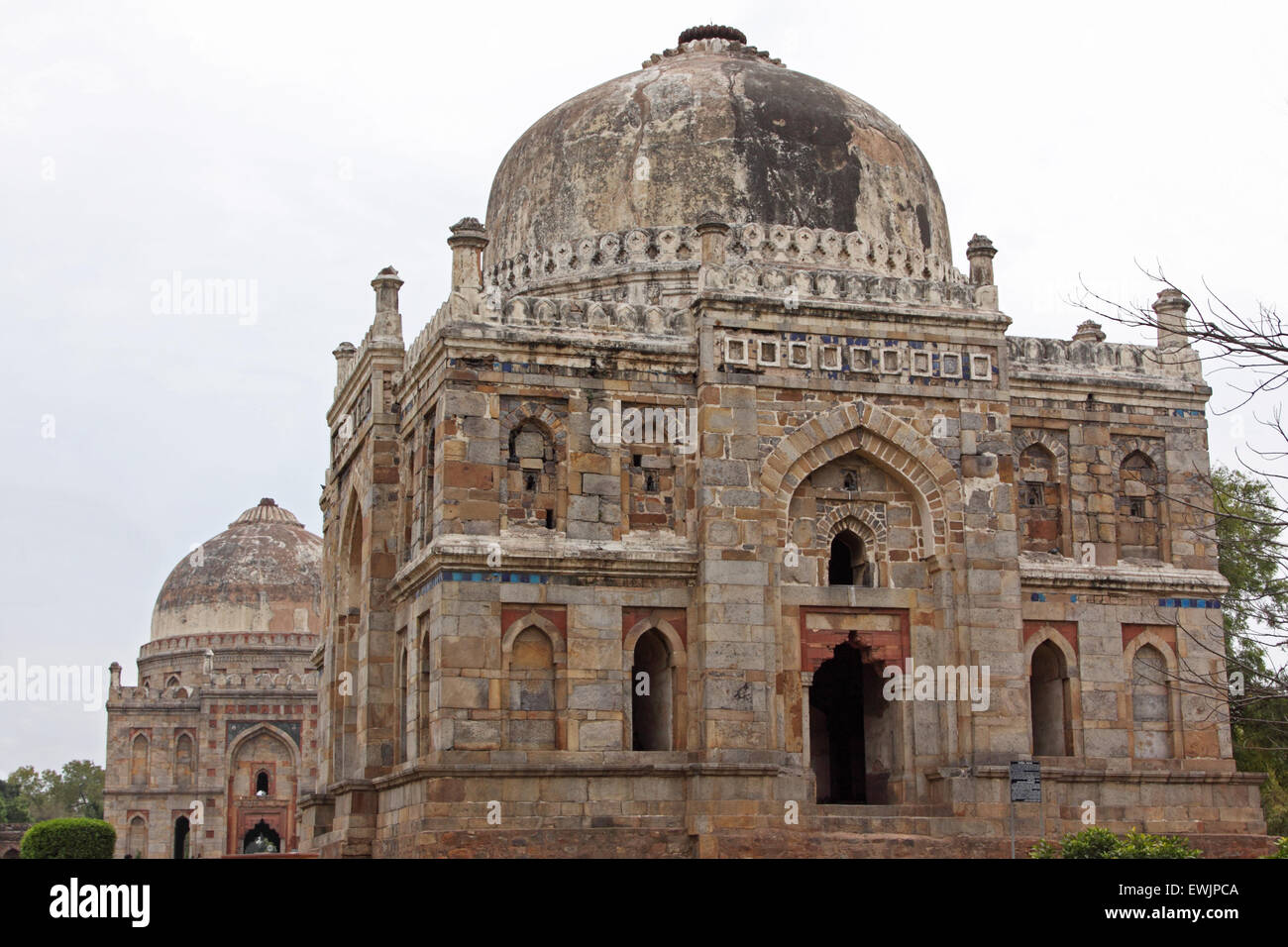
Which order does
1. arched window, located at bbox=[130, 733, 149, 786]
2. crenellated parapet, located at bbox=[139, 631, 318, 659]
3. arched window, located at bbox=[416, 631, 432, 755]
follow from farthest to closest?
crenellated parapet, located at bbox=[139, 631, 318, 659] < arched window, located at bbox=[130, 733, 149, 786] < arched window, located at bbox=[416, 631, 432, 755]

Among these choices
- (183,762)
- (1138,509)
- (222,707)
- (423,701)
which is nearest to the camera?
(423,701)

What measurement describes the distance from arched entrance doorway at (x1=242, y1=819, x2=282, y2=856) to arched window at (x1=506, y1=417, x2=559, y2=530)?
2720cm

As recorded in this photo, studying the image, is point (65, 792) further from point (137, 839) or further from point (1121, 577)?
point (1121, 577)

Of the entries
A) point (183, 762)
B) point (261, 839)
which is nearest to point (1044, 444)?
point (183, 762)

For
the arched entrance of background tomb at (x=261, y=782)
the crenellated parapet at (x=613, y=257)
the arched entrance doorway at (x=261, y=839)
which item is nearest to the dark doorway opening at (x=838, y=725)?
the crenellated parapet at (x=613, y=257)

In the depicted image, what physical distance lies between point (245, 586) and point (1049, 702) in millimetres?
31823

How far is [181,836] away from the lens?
45.9 metres

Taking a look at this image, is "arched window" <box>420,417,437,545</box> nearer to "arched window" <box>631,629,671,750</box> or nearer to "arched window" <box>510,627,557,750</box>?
"arched window" <box>510,627,557,750</box>

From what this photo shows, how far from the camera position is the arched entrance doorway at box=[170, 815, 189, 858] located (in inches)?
1788

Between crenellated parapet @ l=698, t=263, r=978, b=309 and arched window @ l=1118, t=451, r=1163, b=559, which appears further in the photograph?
arched window @ l=1118, t=451, r=1163, b=559

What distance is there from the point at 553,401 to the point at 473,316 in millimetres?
1364

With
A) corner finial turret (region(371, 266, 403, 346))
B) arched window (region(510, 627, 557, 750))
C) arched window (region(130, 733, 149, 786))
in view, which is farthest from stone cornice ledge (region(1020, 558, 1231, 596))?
arched window (region(130, 733, 149, 786))

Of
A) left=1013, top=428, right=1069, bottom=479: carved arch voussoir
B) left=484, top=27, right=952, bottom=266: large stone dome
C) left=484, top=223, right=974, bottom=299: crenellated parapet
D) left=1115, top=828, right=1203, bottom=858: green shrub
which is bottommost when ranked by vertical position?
left=1115, top=828, right=1203, bottom=858: green shrub
